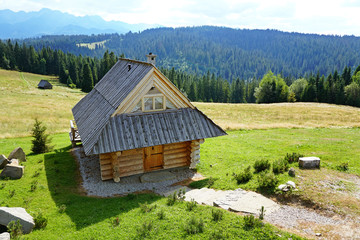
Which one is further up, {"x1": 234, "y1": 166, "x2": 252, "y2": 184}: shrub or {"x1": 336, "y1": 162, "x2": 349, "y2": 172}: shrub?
{"x1": 336, "y1": 162, "x2": 349, "y2": 172}: shrub

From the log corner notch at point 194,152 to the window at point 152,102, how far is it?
128 inches

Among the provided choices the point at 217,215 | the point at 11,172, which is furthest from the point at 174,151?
the point at 11,172

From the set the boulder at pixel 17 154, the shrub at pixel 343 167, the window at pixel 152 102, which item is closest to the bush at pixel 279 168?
the shrub at pixel 343 167

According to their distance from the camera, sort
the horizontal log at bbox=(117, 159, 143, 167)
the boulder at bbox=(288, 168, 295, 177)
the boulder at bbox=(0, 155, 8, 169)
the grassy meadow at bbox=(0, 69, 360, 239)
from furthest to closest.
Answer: the boulder at bbox=(0, 155, 8, 169) < the horizontal log at bbox=(117, 159, 143, 167) < the boulder at bbox=(288, 168, 295, 177) < the grassy meadow at bbox=(0, 69, 360, 239)

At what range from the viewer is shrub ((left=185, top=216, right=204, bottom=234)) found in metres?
9.20

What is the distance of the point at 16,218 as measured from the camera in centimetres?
974

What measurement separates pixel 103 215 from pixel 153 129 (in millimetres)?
6103

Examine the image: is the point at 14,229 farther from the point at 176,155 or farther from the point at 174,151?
the point at 176,155

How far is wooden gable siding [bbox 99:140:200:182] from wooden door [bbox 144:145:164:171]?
26 cm

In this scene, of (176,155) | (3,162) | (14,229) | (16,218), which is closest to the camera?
(14,229)

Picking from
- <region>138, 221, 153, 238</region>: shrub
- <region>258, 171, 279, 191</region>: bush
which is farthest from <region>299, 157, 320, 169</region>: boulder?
<region>138, 221, 153, 238</region>: shrub

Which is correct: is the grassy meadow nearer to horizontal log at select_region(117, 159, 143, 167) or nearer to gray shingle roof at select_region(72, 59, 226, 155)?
horizontal log at select_region(117, 159, 143, 167)

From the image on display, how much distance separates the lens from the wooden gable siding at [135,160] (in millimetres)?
15797

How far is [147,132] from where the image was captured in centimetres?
1555
